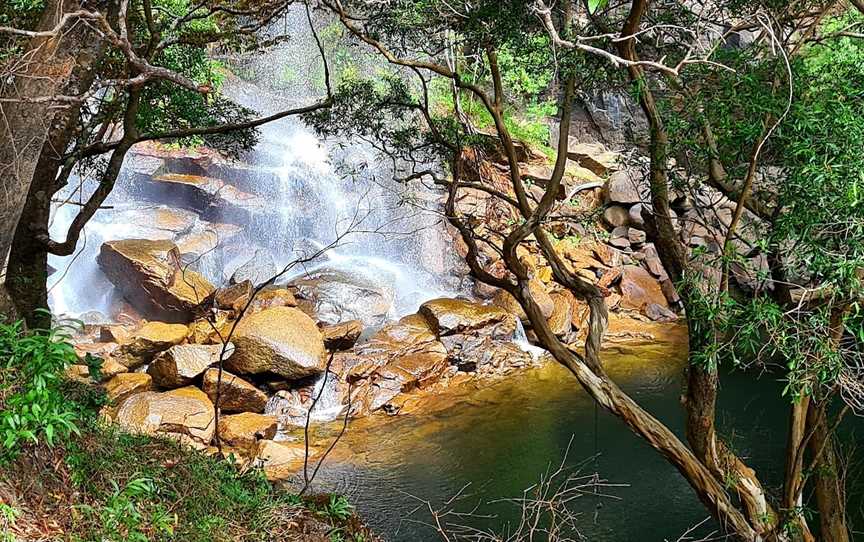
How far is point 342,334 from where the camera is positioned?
12789 millimetres

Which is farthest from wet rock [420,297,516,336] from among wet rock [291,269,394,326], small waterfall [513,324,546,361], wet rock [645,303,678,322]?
wet rock [645,303,678,322]

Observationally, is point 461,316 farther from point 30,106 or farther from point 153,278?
point 30,106

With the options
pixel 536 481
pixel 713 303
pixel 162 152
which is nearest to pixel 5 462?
Answer: pixel 713 303

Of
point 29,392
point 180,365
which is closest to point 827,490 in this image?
point 29,392

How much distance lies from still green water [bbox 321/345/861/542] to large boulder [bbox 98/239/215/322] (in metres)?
4.65

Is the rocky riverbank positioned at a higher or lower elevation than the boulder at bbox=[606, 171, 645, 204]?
lower

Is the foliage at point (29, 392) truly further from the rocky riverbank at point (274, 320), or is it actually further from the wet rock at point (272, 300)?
the wet rock at point (272, 300)

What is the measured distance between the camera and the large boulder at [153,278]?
13320 mm

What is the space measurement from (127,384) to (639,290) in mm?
11378

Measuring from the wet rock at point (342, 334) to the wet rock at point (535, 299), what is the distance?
3629 mm

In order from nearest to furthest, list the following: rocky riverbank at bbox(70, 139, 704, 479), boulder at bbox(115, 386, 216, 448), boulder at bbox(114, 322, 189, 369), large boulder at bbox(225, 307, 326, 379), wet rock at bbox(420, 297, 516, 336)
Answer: boulder at bbox(115, 386, 216, 448)
rocky riverbank at bbox(70, 139, 704, 479)
large boulder at bbox(225, 307, 326, 379)
boulder at bbox(114, 322, 189, 369)
wet rock at bbox(420, 297, 516, 336)

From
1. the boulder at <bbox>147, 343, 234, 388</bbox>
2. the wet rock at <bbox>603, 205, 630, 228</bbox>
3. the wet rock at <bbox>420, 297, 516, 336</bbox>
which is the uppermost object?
the wet rock at <bbox>603, 205, 630, 228</bbox>

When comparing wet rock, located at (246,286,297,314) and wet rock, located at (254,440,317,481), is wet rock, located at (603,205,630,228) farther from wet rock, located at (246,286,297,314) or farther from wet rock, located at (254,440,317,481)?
wet rock, located at (254,440,317,481)

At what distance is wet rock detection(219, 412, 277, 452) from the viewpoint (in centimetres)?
995
